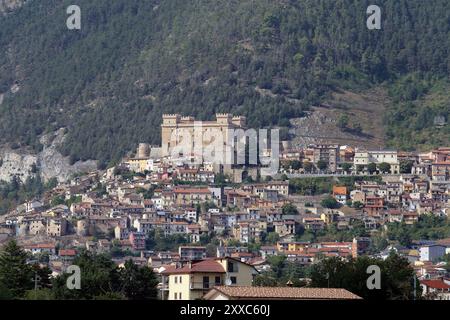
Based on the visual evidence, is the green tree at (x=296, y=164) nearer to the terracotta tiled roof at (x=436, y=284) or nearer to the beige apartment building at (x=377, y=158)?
the beige apartment building at (x=377, y=158)

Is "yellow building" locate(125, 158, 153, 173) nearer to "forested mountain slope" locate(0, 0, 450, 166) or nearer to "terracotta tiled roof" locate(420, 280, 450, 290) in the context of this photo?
"forested mountain slope" locate(0, 0, 450, 166)

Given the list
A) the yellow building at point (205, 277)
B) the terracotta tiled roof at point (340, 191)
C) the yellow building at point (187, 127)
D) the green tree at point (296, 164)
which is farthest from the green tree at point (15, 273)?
the yellow building at point (187, 127)

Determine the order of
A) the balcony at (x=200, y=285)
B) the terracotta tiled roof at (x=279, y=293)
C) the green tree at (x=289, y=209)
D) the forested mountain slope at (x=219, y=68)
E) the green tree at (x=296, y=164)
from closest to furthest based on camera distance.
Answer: the terracotta tiled roof at (x=279, y=293), the balcony at (x=200, y=285), the green tree at (x=289, y=209), the green tree at (x=296, y=164), the forested mountain slope at (x=219, y=68)

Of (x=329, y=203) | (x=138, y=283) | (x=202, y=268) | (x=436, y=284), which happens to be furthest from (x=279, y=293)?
(x=329, y=203)

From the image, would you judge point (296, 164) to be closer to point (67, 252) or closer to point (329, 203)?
point (329, 203)

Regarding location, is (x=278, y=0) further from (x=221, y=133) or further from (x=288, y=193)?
(x=288, y=193)
